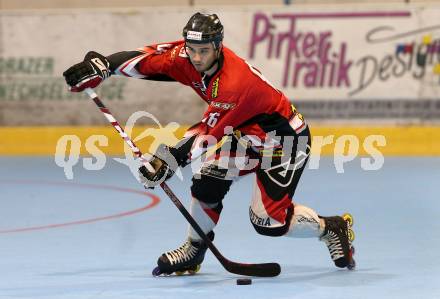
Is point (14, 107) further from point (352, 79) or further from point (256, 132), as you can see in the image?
point (256, 132)

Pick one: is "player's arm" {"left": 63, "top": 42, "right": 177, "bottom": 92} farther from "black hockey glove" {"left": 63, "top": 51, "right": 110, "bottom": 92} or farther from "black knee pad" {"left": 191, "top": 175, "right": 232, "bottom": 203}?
"black knee pad" {"left": 191, "top": 175, "right": 232, "bottom": 203}

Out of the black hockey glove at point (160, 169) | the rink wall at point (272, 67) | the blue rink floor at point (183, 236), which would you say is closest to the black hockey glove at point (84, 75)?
the black hockey glove at point (160, 169)

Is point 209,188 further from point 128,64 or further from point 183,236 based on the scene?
point 183,236

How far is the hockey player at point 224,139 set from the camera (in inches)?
183

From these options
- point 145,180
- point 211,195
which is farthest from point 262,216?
point 145,180

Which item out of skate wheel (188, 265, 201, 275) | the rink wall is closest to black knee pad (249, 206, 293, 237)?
skate wheel (188, 265, 201, 275)

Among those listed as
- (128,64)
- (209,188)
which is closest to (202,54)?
(128,64)

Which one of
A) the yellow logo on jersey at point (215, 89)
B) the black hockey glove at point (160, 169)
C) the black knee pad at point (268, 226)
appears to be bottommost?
the black knee pad at point (268, 226)

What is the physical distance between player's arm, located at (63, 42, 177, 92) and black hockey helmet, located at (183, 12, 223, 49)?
325 mm

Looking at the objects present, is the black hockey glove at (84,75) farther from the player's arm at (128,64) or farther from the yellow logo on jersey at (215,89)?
the yellow logo on jersey at (215,89)

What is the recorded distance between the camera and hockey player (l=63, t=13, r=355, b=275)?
466 centimetres

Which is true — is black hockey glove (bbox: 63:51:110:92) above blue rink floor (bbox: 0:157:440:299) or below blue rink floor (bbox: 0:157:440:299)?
above

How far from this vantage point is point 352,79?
9734mm

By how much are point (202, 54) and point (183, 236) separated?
5.47 feet
